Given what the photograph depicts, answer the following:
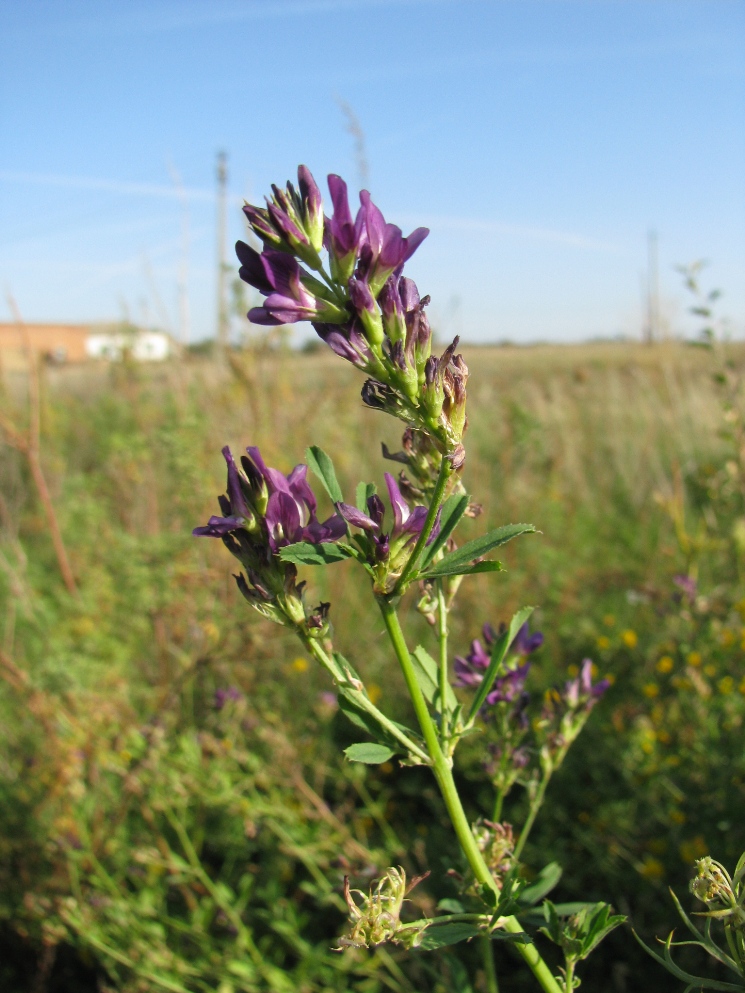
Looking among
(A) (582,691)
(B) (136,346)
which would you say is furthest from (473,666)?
(B) (136,346)

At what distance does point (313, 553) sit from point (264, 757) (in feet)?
7.18

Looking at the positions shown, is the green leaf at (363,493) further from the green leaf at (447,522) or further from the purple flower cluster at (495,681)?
the purple flower cluster at (495,681)

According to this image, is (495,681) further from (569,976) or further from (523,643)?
(569,976)

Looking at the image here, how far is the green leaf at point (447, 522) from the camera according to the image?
88cm

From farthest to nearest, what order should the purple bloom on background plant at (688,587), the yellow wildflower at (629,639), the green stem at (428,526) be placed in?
the yellow wildflower at (629,639) → the purple bloom on background plant at (688,587) → the green stem at (428,526)

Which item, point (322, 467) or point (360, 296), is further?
point (322, 467)

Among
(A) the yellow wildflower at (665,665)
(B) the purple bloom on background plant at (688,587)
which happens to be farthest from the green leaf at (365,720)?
(A) the yellow wildflower at (665,665)

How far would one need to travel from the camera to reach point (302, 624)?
2.90 feet

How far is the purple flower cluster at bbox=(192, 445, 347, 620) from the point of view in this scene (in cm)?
86

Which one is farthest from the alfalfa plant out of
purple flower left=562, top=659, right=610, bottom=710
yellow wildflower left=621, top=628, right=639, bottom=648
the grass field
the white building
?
the white building

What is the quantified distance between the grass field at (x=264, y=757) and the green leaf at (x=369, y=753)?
62 cm

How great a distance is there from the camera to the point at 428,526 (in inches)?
30.4

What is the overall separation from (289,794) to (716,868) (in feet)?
6.34

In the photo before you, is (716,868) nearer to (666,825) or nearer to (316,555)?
(316,555)
